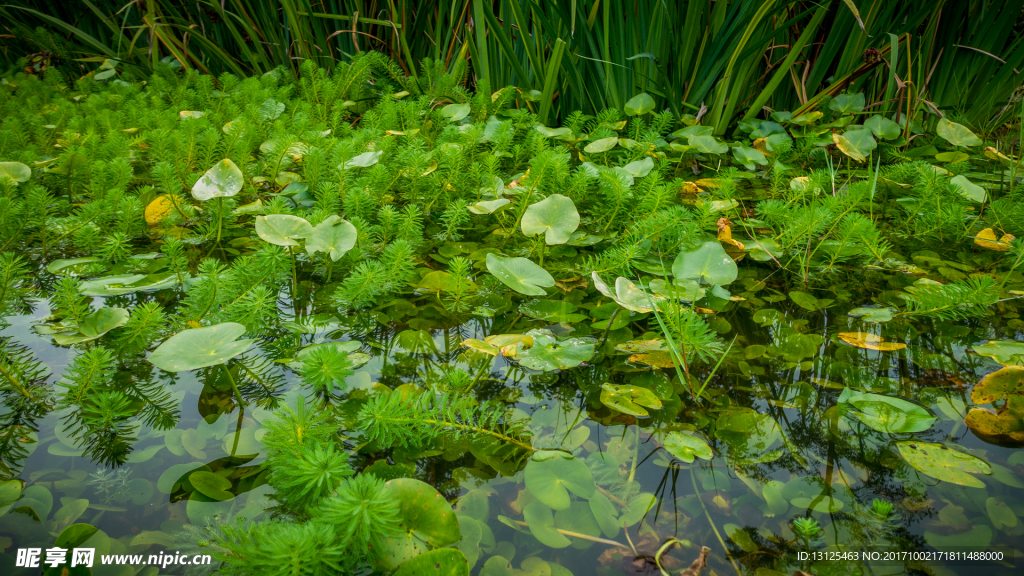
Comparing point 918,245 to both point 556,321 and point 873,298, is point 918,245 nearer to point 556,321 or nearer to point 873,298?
point 873,298

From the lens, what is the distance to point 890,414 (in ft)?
2.66

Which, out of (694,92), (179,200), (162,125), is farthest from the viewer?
(694,92)

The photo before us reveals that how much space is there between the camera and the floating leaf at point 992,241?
127cm

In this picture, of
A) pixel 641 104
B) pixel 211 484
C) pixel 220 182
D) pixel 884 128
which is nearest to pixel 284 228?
pixel 220 182

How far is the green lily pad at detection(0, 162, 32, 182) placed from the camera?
4.47ft

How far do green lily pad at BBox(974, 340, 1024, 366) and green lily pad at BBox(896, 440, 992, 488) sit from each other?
28 centimetres

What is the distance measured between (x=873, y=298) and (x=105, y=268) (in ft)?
5.89

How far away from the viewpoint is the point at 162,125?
186cm

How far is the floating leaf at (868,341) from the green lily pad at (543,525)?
2.32 feet

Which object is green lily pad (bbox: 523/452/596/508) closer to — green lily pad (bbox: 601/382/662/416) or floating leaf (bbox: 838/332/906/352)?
green lily pad (bbox: 601/382/662/416)

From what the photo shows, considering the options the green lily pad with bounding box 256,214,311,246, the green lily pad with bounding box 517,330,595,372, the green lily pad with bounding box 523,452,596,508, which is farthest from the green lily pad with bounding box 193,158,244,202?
the green lily pad with bounding box 523,452,596,508

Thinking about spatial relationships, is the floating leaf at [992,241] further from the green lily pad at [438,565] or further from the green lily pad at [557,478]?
the green lily pad at [438,565]

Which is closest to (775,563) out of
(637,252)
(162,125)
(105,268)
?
(637,252)

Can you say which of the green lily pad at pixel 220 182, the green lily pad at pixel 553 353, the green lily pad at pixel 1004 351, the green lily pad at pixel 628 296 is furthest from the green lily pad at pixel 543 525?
the green lily pad at pixel 220 182
